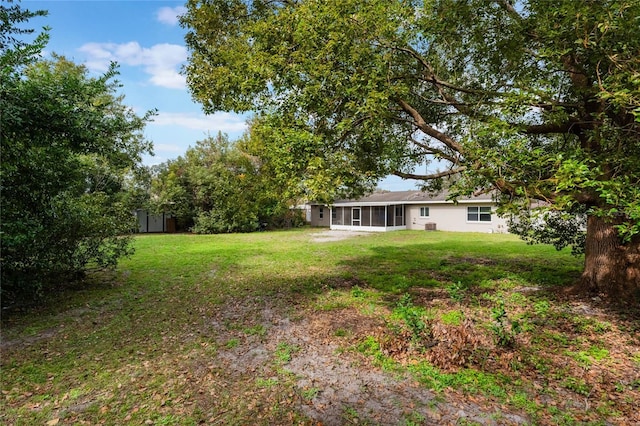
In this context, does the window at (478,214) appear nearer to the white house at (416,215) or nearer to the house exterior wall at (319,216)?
the white house at (416,215)

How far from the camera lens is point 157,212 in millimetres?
22172

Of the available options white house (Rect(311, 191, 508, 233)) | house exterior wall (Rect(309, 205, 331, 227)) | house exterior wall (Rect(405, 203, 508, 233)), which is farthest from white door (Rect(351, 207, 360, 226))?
house exterior wall (Rect(309, 205, 331, 227))

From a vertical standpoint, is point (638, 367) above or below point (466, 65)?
below

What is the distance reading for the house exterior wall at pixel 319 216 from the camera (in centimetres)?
2980

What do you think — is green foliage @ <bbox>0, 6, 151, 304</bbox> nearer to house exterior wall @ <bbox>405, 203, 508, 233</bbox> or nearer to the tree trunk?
the tree trunk

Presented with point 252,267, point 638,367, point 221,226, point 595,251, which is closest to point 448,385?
point 638,367

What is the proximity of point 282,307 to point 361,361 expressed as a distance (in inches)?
101

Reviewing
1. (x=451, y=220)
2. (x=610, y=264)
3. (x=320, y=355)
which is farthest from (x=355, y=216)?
(x=320, y=355)

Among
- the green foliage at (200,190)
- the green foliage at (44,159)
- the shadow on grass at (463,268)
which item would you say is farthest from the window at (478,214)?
the green foliage at (44,159)

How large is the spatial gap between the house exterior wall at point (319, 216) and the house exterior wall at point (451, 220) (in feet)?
26.0

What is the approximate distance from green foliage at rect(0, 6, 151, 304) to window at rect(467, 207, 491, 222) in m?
20.2

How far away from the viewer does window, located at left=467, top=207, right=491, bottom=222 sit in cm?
2075

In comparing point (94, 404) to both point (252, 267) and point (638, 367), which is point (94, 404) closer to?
point (638, 367)

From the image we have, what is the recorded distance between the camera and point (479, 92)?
589 centimetres
